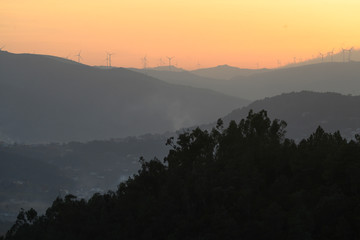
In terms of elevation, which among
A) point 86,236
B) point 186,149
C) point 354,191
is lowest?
point 86,236

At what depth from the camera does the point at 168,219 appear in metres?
93.6

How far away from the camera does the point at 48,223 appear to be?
113438 millimetres

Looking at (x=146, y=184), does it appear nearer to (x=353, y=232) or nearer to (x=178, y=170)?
(x=178, y=170)

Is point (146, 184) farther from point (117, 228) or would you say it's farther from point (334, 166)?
point (334, 166)

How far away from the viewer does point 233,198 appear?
91750 mm

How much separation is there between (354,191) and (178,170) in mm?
34614

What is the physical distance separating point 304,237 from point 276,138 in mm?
48127

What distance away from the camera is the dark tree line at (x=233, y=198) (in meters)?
78.6

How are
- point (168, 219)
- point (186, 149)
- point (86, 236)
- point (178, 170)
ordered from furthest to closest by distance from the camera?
Result: point (186, 149), point (178, 170), point (86, 236), point (168, 219)

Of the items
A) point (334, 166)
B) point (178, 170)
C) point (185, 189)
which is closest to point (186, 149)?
point (178, 170)

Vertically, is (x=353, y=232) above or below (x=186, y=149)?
below

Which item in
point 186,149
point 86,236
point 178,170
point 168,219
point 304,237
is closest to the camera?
point 304,237

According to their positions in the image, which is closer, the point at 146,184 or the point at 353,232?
the point at 353,232

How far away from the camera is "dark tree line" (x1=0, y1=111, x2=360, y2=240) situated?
7856 centimetres
